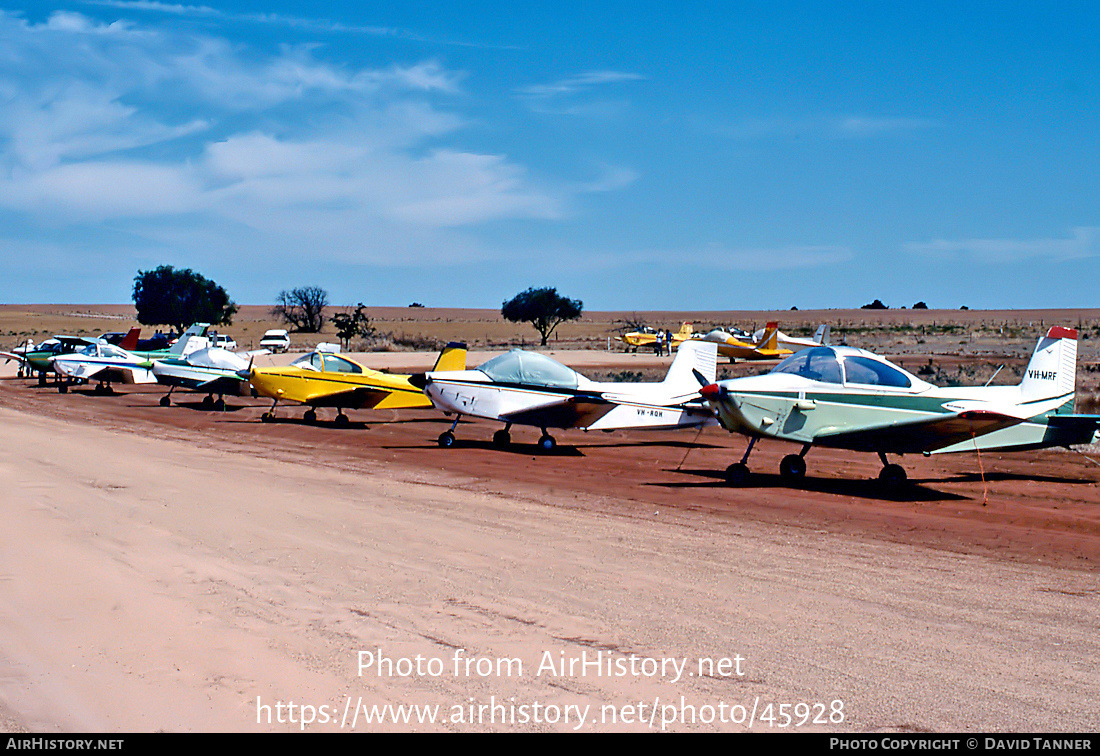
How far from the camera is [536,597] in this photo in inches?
265

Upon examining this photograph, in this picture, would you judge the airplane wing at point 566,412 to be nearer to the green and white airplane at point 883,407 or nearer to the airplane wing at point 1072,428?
the green and white airplane at point 883,407

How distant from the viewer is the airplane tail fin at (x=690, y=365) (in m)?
17.2

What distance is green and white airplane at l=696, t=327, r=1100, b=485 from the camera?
41.0 ft

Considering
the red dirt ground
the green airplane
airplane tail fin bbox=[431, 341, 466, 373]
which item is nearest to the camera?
the red dirt ground

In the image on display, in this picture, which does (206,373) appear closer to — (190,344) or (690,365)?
(190,344)

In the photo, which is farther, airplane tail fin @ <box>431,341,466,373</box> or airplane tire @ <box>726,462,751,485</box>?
airplane tail fin @ <box>431,341,466,373</box>

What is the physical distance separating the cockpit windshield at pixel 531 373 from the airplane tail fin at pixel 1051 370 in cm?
772

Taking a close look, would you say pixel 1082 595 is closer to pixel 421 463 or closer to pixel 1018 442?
pixel 1018 442

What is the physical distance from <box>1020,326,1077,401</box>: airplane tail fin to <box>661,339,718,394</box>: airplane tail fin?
209 inches

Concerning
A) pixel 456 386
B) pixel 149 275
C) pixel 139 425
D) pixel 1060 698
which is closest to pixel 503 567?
pixel 1060 698

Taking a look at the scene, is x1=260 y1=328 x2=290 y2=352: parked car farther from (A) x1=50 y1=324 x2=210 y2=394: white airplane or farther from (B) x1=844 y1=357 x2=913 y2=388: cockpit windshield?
(B) x1=844 y1=357 x2=913 y2=388: cockpit windshield

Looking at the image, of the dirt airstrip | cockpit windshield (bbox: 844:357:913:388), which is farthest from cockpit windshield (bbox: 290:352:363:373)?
cockpit windshield (bbox: 844:357:913:388)

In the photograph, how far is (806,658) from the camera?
17.9 feet

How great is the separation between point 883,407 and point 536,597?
767cm
